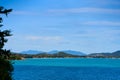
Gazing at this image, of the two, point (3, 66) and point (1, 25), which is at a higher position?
point (1, 25)

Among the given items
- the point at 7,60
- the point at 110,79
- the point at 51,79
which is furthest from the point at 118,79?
the point at 7,60

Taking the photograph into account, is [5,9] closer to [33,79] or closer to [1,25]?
[1,25]

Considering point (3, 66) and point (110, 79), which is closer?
point (3, 66)

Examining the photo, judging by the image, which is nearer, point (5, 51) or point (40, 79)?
point (5, 51)

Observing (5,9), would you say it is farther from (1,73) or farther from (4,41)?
(1,73)

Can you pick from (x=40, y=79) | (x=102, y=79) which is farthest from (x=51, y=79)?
(x=102, y=79)

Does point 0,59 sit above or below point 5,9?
below

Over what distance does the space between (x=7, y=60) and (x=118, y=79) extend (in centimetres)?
8231

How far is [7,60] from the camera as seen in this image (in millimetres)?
28219

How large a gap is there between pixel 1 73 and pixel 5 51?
5.12ft

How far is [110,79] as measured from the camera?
108m

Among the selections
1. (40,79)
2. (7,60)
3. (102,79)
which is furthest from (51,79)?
(7,60)

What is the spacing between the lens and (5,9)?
2725 cm

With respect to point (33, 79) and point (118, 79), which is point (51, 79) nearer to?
point (33, 79)
